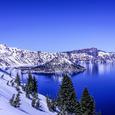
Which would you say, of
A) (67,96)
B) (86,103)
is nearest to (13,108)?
(86,103)

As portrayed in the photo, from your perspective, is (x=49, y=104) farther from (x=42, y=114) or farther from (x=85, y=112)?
(x=42, y=114)

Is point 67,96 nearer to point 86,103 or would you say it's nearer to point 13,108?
point 86,103

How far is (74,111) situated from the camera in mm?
71750

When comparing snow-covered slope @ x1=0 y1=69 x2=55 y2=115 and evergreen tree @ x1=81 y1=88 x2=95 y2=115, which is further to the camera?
evergreen tree @ x1=81 y1=88 x2=95 y2=115

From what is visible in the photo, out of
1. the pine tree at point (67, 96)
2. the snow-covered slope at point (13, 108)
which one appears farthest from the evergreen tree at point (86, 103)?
the snow-covered slope at point (13, 108)

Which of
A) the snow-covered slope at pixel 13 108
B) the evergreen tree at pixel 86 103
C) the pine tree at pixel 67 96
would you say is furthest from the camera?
the pine tree at pixel 67 96

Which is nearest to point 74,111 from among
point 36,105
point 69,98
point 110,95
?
point 69,98

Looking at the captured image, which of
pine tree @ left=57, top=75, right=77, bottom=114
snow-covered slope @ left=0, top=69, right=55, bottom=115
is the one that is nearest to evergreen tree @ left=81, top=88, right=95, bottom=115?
pine tree @ left=57, top=75, right=77, bottom=114

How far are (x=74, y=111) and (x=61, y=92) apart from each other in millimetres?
5895

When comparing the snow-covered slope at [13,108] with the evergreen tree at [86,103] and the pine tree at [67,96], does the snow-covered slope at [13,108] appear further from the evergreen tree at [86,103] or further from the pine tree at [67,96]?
the evergreen tree at [86,103]

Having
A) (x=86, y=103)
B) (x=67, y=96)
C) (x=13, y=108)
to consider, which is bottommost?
(x=86, y=103)

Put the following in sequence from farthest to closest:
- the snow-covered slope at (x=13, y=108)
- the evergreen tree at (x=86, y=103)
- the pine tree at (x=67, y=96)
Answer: the pine tree at (x=67, y=96) → the evergreen tree at (x=86, y=103) → the snow-covered slope at (x=13, y=108)

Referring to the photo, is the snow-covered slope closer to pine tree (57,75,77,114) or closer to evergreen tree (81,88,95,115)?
pine tree (57,75,77,114)

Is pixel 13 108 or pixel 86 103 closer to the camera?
pixel 13 108
